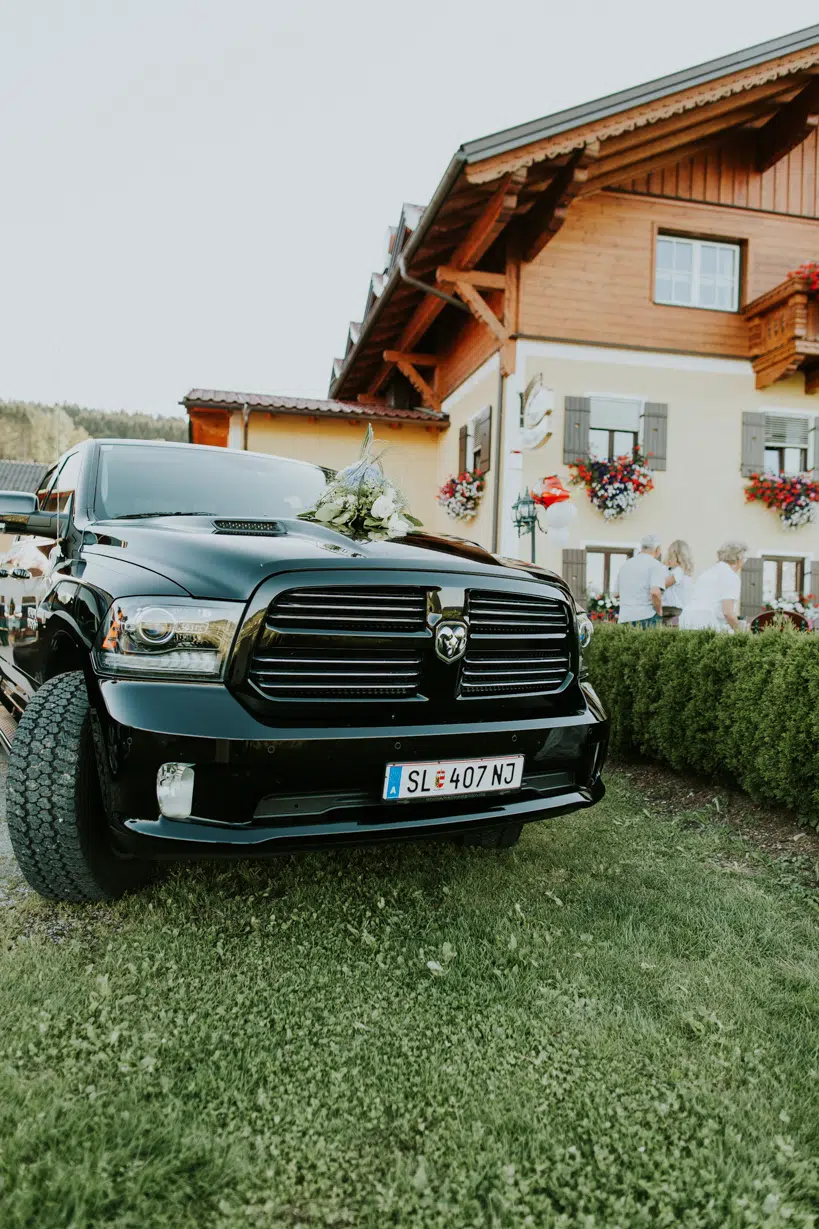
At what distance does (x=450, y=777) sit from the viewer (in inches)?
85.0

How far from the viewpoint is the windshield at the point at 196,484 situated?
2.93m

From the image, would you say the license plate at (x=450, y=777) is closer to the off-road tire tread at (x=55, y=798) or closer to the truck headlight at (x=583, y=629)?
the truck headlight at (x=583, y=629)

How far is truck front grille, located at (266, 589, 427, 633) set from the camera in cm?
200

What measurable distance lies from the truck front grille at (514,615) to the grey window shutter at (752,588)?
10.1 metres

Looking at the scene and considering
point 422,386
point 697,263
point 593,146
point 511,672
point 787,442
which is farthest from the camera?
point 422,386

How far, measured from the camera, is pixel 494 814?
2256 mm

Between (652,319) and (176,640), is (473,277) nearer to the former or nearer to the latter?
(652,319)

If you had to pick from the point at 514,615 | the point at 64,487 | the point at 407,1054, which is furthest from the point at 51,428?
the point at 407,1054

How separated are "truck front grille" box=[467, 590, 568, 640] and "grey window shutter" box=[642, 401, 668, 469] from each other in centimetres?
963

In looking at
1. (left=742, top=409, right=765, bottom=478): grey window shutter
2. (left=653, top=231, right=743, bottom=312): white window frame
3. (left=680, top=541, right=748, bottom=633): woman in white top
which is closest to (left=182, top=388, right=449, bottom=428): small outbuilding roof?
(left=653, top=231, right=743, bottom=312): white window frame

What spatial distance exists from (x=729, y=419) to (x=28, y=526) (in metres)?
11.1

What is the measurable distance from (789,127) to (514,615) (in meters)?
12.6

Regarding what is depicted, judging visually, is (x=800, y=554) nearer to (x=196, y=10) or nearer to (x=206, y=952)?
(x=206, y=952)

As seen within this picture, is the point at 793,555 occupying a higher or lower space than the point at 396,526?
higher
